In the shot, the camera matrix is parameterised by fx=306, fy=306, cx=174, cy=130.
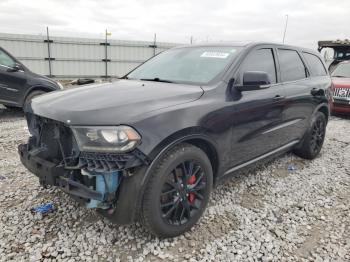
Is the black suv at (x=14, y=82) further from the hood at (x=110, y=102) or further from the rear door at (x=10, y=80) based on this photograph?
the hood at (x=110, y=102)

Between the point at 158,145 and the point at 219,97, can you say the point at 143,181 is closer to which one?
the point at 158,145

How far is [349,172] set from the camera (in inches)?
172

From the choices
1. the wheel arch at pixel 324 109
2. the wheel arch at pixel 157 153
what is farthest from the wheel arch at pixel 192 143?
the wheel arch at pixel 324 109

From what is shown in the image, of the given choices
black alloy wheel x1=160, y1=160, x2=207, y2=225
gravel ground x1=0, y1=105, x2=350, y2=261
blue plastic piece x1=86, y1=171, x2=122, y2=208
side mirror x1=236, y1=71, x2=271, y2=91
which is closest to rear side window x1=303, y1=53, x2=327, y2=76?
gravel ground x1=0, y1=105, x2=350, y2=261

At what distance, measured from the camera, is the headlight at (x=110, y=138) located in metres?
2.12

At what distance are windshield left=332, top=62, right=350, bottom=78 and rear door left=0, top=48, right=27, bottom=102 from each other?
857cm

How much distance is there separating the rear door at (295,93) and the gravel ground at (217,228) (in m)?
Answer: 0.70

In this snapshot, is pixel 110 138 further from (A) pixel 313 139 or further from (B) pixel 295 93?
(A) pixel 313 139

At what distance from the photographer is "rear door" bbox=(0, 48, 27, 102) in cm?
671

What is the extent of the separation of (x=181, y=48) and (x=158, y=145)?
Result: 6.44ft

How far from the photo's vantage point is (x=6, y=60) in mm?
6844

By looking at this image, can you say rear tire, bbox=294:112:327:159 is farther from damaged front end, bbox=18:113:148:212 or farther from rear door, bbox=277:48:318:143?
damaged front end, bbox=18:113:148:212

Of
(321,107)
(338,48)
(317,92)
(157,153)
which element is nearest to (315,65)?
(317,92)

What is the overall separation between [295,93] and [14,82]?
592cm
